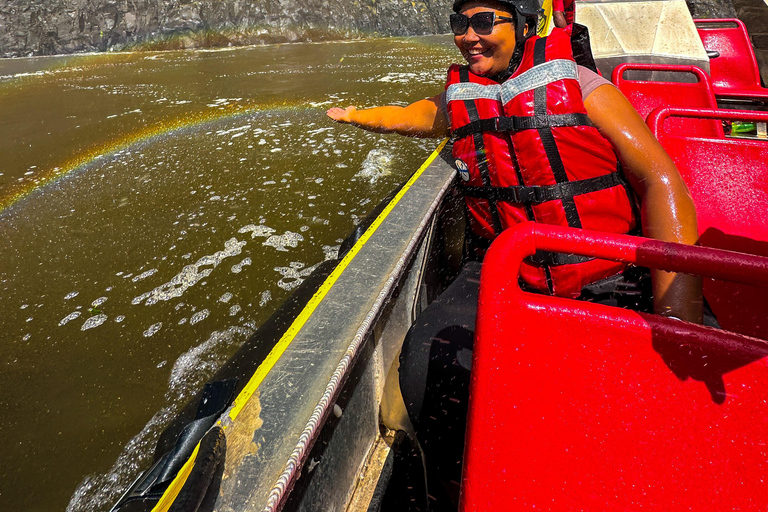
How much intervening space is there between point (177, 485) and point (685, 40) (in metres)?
5.40

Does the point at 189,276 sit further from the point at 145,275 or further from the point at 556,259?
the point at 556,259

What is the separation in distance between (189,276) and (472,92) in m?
2.76

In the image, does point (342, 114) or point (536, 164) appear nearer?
point (536, 164)

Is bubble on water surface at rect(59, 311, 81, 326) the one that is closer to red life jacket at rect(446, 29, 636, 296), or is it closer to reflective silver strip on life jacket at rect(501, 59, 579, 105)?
red life jacket at rect(446, 29, 636, 296)

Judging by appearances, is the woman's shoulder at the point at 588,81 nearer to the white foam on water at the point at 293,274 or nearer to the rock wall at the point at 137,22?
the white foam on water at the point at 293,274

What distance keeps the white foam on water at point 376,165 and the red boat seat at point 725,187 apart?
126 inches

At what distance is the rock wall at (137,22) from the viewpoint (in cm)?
2269

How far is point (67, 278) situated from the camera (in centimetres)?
356

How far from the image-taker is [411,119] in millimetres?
2160

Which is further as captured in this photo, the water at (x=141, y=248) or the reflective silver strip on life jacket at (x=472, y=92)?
the water at (x=141, y=248)

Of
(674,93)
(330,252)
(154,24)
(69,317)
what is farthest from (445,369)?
(154,24)

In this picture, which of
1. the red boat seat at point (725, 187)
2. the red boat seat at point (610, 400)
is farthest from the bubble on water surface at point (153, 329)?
the red boat seat at point (725, 187)

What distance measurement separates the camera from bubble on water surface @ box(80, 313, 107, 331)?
118 inches

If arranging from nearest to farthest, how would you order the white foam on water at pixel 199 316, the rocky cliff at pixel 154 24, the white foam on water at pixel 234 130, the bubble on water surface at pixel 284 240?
the white foam on water at pixel 199 316
the bubble on water surface at pixel 284 240
the white foam on water at pixel 234 130
the rocky cliff at pixel 154 24
